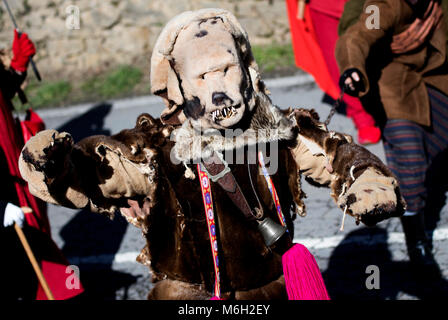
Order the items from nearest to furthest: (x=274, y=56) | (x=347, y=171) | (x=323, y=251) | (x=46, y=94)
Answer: (x=347, y=171), (x=323, y=251), (x=274, y=56), (x=46, y=94)

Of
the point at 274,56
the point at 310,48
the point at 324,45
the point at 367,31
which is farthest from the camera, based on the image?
the point at 274,56

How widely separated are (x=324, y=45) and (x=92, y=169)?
379 centimetres

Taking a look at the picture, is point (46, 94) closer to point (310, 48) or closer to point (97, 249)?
point (97, 249)

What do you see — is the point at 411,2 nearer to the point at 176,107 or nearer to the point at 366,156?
the point at 366,156

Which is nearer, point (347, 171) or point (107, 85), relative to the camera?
point (347, 171)

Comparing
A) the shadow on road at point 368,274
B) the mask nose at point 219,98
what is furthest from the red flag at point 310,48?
the mask nose at point 219,98

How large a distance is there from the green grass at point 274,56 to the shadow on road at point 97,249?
351cm

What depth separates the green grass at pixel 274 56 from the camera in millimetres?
7609

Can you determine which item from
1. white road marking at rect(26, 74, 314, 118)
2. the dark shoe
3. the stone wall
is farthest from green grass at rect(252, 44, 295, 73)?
the dark shoe

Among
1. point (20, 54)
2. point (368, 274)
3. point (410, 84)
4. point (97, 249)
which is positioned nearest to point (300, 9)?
point (410, 84)

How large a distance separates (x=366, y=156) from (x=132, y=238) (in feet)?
10.0

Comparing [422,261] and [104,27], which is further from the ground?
[104,27]

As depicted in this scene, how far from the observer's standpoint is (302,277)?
2.30m

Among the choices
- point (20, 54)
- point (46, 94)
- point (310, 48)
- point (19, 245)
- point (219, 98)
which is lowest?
point (46, 94)
